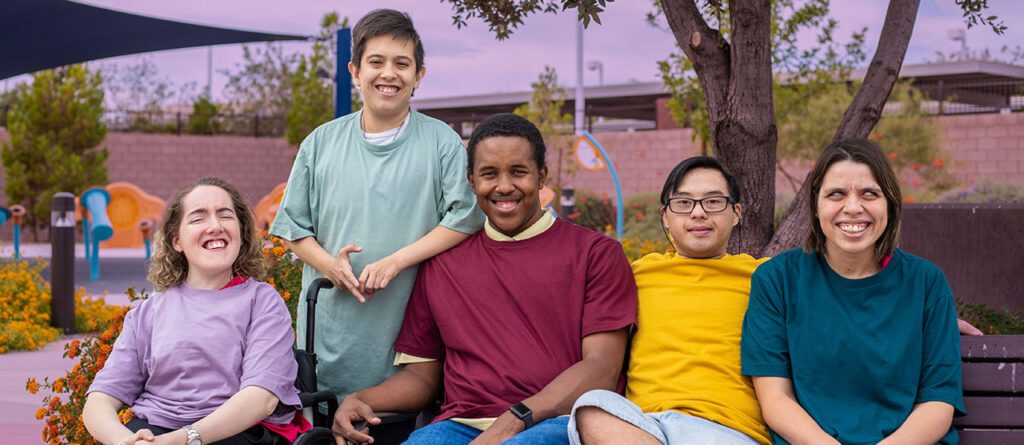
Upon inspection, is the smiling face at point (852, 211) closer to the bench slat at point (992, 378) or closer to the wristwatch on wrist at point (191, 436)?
the bench slat at point (992, 378)

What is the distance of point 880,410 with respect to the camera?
2.91 m

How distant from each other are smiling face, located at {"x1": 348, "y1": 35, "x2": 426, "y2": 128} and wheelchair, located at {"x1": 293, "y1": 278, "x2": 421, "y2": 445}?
1.98ft

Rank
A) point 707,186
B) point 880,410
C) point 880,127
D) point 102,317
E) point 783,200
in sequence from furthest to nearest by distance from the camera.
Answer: point 880,127 < point 783,200 < point 102,317 < point 707,186 < point 880,410

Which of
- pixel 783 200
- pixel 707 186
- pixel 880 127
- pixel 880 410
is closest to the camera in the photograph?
pixel 880 410

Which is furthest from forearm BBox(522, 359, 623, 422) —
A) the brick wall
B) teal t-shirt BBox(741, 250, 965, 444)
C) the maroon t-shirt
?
the brick wall

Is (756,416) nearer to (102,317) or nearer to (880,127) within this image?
(102,317)

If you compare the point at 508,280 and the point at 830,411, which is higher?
the point at 508,280

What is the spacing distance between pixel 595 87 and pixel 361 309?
1128 inches

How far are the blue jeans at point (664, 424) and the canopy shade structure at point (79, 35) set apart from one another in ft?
22.5

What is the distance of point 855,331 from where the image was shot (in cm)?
293

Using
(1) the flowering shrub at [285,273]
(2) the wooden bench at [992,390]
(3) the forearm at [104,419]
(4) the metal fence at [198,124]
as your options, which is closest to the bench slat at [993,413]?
(2) the wooden bench at [992,390]

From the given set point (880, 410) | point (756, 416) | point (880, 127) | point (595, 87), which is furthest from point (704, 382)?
point (595, 87)

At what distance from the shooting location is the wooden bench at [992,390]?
10.3ft

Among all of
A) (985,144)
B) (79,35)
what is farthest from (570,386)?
(985,144)
